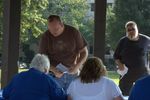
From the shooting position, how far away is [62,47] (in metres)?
5.79

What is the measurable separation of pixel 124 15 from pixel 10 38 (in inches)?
645

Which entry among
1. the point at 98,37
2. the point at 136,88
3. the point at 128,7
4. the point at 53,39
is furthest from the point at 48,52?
the point at 128,7

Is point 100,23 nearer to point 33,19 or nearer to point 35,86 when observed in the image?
point 35,86

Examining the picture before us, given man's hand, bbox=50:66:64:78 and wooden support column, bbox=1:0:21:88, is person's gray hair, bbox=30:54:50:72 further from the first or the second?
wooden support column, bbox=1:0:21:88

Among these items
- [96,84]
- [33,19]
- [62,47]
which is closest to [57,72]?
[62,47]

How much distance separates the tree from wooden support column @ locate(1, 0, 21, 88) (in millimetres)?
12400

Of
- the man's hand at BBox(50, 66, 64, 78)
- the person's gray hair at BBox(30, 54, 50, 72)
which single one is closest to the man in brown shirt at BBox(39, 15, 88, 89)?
the man's hand at BBox(50, 66, 64, 78)

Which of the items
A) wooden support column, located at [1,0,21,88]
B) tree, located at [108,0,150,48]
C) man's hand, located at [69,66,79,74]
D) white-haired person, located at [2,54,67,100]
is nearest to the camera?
white-haired person, located at [2,54,67,100]

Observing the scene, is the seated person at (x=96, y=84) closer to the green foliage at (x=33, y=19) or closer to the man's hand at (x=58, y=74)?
the man's hand at (x=58, y=74)

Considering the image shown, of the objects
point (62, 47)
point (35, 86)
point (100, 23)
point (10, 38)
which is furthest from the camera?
point (10, 38)

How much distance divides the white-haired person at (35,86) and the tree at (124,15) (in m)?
15.0

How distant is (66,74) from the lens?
5.55 metres

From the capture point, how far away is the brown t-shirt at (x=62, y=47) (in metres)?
5.79

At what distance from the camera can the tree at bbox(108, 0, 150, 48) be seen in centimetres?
2030
